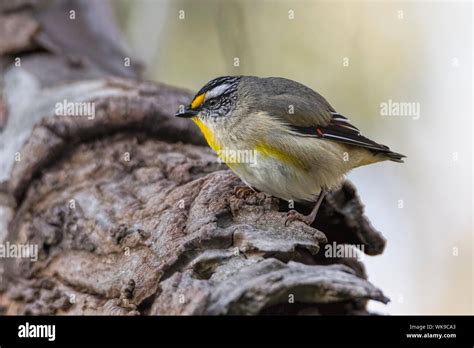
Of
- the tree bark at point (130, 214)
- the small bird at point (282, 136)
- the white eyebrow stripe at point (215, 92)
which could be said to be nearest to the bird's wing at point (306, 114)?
the small bird at point (282, 136)

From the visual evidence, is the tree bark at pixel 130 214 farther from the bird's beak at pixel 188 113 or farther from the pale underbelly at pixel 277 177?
the bird's beak at pixel 188 113

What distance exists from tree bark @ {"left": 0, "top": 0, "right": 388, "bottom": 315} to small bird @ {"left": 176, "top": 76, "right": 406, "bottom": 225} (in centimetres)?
13

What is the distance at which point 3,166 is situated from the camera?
420 cm

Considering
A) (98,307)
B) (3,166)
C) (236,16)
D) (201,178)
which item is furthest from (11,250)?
(236,16)

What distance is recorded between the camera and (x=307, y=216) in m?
3.36

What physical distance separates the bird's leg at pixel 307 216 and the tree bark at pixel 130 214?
0.05 meters

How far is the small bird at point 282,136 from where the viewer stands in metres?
3.55

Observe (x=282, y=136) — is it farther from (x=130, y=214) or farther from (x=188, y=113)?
(x=130, y=214)

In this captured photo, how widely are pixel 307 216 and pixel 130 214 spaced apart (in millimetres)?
1048

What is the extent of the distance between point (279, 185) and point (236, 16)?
387 centimetres

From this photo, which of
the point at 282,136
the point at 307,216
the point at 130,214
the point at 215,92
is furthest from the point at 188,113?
the point at 307,216

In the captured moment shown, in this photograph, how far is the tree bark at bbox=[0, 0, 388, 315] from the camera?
257 cm

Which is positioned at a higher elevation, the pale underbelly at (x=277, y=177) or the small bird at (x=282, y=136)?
the small bird at (x=282, y=136)
